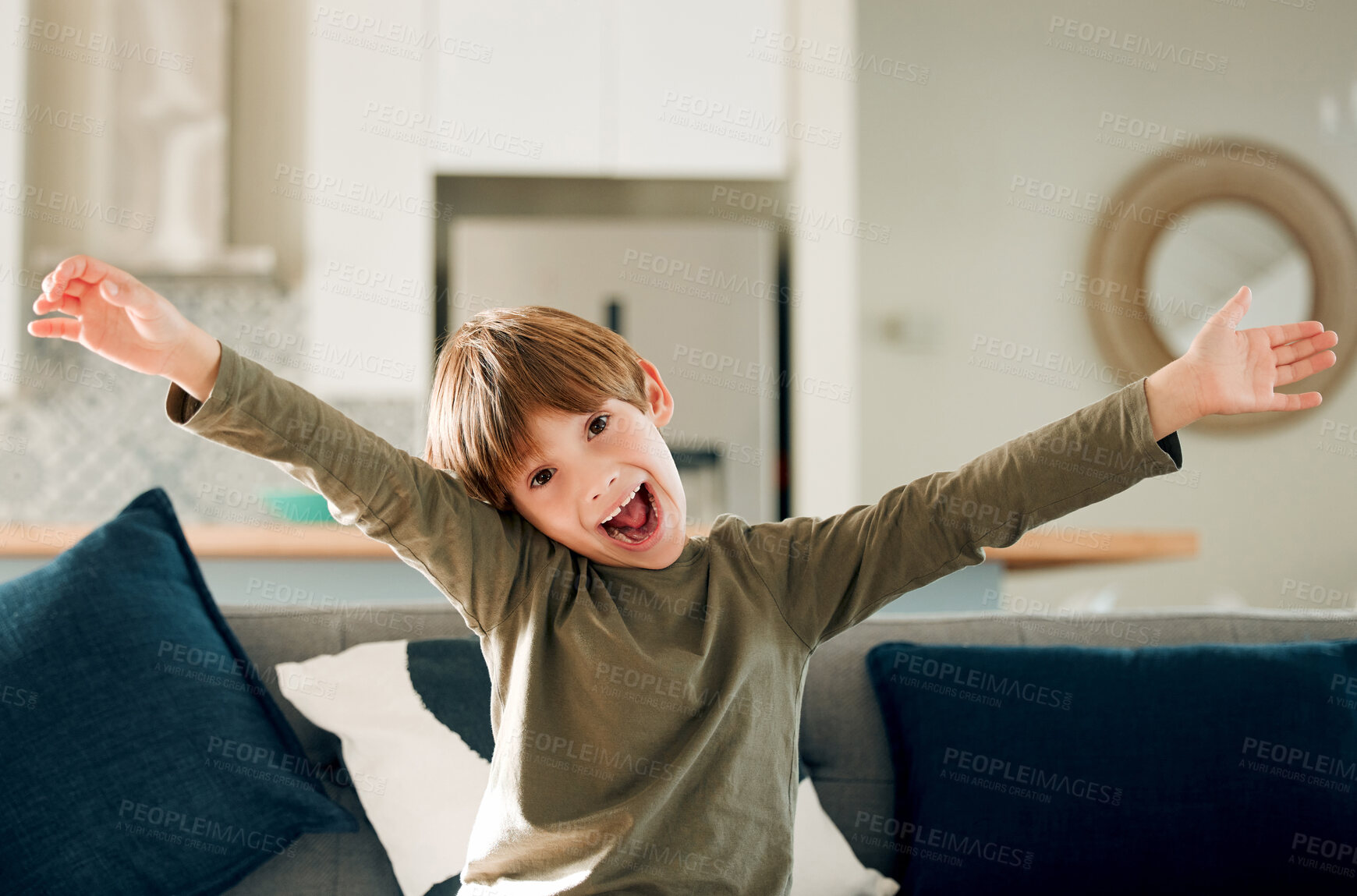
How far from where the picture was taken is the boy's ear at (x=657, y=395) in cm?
104

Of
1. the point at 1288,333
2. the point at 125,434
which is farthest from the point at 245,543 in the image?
the point at 125,434

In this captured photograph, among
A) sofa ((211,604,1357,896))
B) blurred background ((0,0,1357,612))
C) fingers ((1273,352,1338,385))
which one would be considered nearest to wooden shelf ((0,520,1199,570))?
sofa ((211,604,1357,896))

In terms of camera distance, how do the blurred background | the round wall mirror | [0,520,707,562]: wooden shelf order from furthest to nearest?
the round wall mirror, the blurred background, [0,520,707,562]: wooden shelf

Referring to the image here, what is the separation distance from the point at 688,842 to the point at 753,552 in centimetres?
26

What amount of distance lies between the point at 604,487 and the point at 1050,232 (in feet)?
10.9

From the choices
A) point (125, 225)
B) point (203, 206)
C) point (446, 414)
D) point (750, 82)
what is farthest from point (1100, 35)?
point (446, 414)

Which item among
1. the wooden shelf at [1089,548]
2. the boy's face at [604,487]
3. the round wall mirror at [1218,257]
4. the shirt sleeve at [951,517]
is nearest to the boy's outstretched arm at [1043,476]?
the shirt sleeve at [951,517]

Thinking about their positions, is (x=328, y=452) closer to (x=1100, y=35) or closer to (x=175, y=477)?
(x=175, y=477)

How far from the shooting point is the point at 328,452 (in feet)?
2.68

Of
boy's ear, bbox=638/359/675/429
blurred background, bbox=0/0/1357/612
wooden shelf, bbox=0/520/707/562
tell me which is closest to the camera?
boy's ear, bbox=638/359/675/429

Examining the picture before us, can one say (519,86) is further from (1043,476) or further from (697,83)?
(1043,476)

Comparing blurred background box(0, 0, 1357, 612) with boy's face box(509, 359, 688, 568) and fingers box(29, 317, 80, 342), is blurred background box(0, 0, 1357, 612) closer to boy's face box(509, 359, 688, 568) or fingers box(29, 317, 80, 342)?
boy's face box(509, 359, 688, 568)

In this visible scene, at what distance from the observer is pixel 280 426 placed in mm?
797

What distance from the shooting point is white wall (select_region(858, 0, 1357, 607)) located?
3.78 metres
